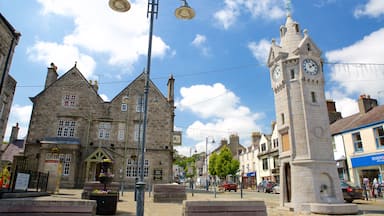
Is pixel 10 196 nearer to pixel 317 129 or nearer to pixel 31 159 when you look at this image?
pixel 317 129

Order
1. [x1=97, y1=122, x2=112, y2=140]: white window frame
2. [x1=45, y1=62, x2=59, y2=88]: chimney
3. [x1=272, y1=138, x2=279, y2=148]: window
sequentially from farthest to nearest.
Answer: [x1=272, y1=138, x2=279, y2=148]: window < [x1=45, y1=62, x2=59, y2=88]: chimney < [x1=97, y1=122, x2=112, y2=140]: white window frame

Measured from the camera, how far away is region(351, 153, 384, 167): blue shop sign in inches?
867

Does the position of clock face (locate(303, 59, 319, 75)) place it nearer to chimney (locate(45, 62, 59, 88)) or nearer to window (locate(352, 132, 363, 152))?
window (locate(352, 132, 363, 152))

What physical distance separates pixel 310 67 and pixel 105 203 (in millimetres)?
11751

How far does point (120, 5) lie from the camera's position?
7258 millimetres

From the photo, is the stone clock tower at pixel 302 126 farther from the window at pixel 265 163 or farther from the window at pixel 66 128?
the window at pixel 265 163

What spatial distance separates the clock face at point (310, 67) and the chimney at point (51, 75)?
2793cm

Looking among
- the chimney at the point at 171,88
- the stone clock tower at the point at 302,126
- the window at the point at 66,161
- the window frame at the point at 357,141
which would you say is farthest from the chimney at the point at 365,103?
the window at the point at 66,161

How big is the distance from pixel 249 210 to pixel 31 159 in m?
27.2

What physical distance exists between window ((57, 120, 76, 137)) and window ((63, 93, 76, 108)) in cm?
189

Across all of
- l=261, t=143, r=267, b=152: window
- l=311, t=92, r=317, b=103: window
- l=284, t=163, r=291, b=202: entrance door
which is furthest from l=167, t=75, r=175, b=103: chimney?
l=261, t=143, r=267, b=152: window

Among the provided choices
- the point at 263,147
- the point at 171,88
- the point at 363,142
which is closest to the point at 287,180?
the point at 363,142

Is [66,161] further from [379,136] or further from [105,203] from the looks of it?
[379,136]

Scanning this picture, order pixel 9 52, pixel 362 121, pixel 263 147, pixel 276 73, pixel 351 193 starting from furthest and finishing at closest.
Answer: pixel 263 147, pixel 362 121, pixel 351 193, pixel 276 73, pixel 9 52
